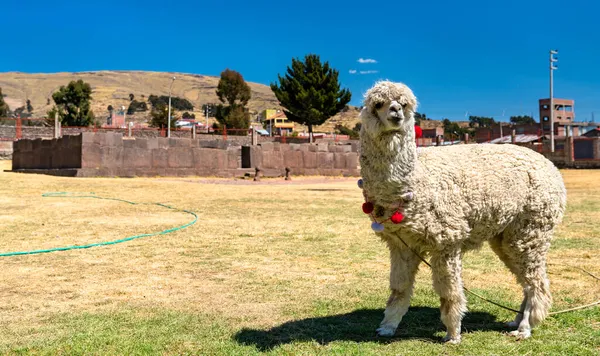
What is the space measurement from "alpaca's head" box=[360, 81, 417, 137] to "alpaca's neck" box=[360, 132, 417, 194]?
0.21ft

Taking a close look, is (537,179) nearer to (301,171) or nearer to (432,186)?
(432,186)

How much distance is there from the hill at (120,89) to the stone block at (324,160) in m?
76.8

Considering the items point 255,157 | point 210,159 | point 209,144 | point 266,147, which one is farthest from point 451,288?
point 209,144

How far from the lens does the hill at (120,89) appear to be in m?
125

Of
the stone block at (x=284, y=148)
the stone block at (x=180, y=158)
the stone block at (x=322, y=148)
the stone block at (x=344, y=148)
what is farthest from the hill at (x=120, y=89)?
the stone block at (x=180, y=158)

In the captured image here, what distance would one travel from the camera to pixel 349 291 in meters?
5.92

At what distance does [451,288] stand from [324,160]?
29014 millimetres

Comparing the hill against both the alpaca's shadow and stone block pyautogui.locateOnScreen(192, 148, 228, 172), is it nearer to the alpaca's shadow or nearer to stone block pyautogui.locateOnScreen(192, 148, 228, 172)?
stone block pyautogui.locateOnScreen(192, 148, 228, 172)

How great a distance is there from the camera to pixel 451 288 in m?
4.18

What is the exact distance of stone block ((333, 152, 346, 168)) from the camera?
33719mm

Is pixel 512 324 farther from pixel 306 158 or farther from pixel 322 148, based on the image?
pixel 322 148

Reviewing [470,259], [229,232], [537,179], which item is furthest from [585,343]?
[229,232]

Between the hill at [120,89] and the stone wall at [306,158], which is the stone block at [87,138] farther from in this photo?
the hill at [120,89]

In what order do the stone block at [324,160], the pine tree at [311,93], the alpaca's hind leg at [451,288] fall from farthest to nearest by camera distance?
the pine tree at [311,93], the stone block at [324,160], the alpaca's hind leg at [451,288]
